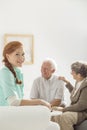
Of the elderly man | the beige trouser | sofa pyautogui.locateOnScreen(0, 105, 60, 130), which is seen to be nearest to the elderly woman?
the beige trouser

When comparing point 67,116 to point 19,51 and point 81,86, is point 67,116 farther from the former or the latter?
point 19,51

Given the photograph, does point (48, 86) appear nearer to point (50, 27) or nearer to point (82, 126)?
point (82, 126)

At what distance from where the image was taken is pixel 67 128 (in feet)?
11.1

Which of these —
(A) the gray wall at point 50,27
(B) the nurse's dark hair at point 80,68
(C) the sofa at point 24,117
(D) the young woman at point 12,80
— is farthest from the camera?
(A) the gray wall at point 50,27

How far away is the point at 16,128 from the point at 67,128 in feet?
5.17

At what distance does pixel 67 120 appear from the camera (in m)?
3.39

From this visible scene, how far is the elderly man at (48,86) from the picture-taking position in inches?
155

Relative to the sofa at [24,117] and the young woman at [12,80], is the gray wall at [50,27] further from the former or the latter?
the sofa at [24,117]

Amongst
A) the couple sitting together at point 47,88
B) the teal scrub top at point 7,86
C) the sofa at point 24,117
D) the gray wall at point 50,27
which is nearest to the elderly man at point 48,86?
the couple sitting together at point 47,88

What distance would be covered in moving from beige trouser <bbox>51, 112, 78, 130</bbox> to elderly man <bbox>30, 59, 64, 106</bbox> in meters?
0.48

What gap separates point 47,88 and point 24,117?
2.09m

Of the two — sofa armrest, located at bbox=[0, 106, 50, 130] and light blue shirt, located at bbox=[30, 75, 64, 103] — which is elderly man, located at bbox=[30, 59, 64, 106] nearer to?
light blue shirt, located at bbox=[30, 75, 64, 103]

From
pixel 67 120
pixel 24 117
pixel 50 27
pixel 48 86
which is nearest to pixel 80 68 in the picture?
pixel 48 86

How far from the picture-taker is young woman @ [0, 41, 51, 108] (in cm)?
205
